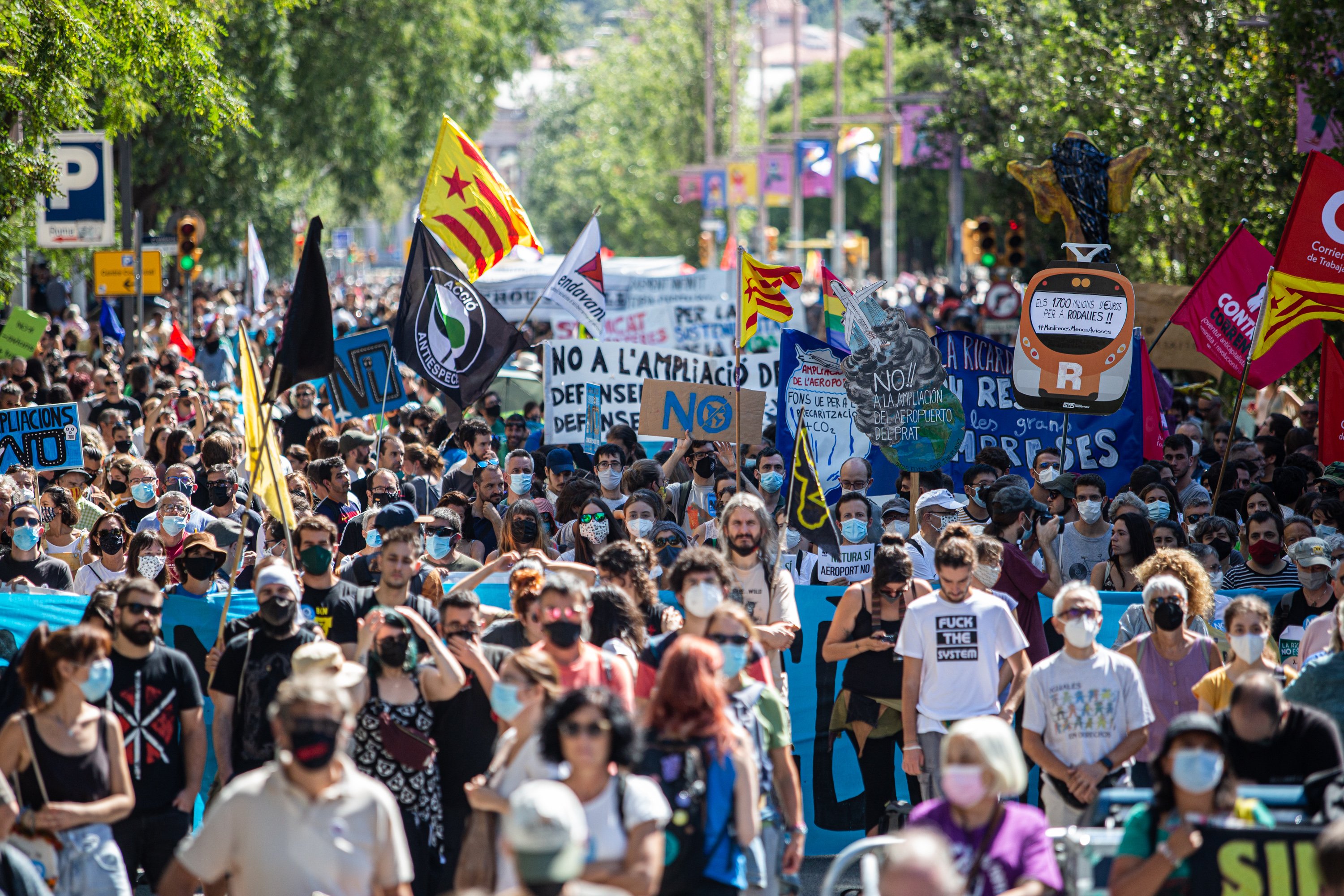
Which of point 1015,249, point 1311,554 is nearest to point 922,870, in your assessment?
point 1311,554

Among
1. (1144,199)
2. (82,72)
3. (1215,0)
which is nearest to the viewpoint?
(82,72)

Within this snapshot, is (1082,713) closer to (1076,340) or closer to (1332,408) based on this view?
(1076,340)

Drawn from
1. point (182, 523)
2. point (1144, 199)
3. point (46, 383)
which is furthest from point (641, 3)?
point (182, 523)

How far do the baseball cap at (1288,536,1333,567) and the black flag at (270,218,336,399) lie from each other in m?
4.61

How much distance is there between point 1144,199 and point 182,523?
16.4 meters

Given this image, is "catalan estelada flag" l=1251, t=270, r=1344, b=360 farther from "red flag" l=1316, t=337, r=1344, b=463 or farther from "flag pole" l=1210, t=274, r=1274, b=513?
"red flag" l=1316, t=337, r=1344, b=463

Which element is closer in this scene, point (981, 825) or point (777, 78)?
point (981, 825)

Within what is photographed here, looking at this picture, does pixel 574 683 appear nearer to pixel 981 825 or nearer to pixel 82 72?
pixel 981 825

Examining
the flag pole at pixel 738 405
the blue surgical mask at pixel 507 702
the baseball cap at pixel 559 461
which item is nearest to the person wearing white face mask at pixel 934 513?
the flag pole at pixel 738 405

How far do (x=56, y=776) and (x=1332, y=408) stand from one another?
8.97m

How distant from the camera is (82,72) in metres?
13.4

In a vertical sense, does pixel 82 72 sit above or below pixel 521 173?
above

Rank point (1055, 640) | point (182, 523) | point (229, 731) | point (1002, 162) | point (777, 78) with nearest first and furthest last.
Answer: point (229, 731) → point (1055, 640) → point (182, 523) → point (1002, 162) → point (777, 78)

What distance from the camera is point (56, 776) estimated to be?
5.51 m
